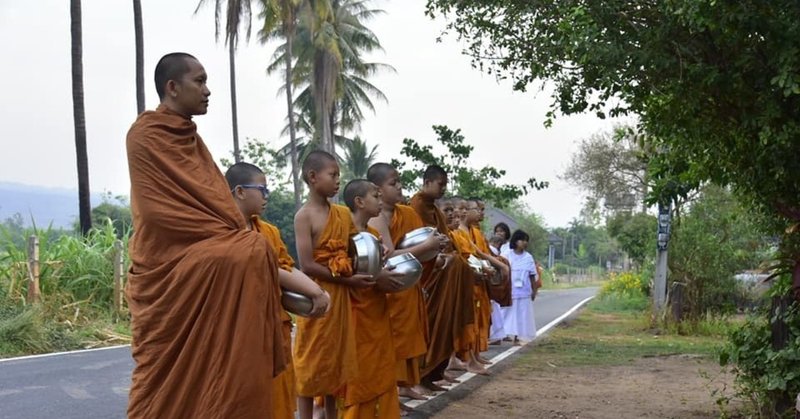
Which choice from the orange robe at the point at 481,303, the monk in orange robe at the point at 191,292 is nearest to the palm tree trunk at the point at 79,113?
the orange robe at the point at 481,303

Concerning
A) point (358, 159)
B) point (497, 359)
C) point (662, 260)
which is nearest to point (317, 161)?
point (497, 359)

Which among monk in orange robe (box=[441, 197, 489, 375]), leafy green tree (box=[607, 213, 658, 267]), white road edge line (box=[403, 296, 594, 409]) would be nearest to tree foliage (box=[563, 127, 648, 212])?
leafy green tree (box=[607, 213, 658, 267])

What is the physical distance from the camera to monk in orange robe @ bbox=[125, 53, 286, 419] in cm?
394

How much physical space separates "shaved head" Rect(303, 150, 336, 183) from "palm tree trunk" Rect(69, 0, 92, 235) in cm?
1599

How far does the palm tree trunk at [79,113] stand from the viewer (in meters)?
21.1

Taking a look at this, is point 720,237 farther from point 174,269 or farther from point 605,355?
point 174,269

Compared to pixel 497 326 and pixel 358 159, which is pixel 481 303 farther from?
pixel 358 159

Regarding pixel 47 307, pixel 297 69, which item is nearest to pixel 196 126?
pixel 47 307

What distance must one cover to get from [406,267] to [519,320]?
9.49m

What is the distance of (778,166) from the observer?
5.86 metres

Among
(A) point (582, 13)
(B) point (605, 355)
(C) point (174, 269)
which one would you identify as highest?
(A) point (582, 13)

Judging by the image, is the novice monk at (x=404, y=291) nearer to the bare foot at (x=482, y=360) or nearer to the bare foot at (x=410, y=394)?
the bare foot at (x=410, y=394)

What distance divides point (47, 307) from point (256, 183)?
10214 millimetres

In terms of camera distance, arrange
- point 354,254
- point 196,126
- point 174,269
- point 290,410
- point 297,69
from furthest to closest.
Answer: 1. point 297,69
2. point 354,254
3. point 290,410
4. point 196,126
5. point 174,269
